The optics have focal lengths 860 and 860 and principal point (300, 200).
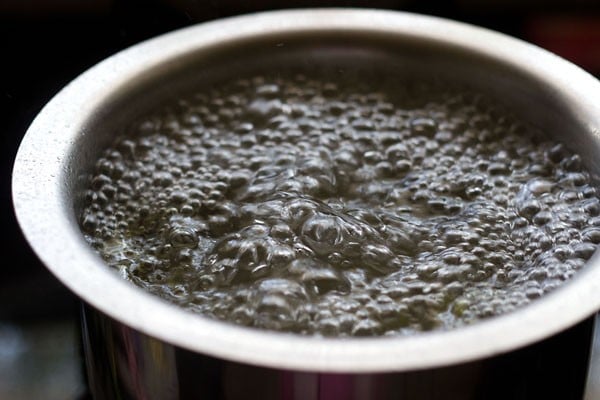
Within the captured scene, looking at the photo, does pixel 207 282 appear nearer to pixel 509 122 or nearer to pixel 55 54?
pixel 509 122

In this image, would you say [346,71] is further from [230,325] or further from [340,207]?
[230,325]

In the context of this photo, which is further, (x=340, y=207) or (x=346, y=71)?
(x=346, y=71)

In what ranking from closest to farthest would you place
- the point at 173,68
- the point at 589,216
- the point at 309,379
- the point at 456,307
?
the point at 309,379 < the point at 456,307 < the point at 589,216 < the point at 173,68

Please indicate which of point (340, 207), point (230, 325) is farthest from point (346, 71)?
point (230, 325)

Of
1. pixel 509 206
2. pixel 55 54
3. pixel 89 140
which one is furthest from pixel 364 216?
pixel 55 54

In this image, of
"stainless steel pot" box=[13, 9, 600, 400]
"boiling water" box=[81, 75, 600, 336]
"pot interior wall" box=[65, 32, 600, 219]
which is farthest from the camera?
"pot interior wall" box=[65, 32, 600, 219]
